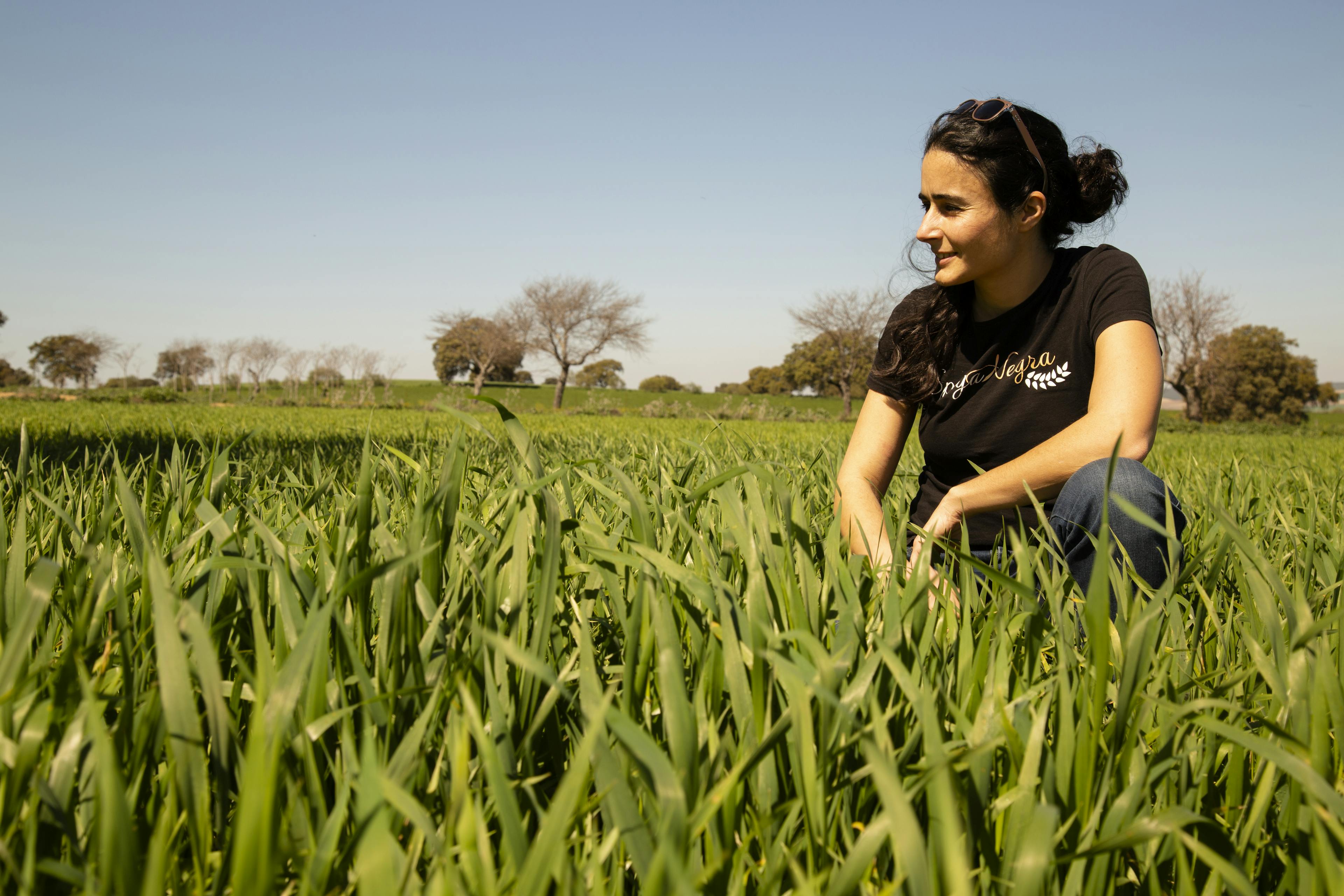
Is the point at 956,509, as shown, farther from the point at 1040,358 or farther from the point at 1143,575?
the point at 1040,358

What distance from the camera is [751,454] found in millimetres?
2420

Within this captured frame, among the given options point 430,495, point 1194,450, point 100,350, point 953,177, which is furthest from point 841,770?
point 100,350

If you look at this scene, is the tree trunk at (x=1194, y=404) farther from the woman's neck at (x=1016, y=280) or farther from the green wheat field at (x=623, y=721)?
the green wheat field at (x=623, y=721)

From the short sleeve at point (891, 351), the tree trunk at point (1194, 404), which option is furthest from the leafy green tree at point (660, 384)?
the short sleeve at point (891, 351)

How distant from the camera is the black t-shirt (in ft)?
6.19

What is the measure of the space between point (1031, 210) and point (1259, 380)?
181 ft

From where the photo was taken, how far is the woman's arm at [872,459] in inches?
72.7

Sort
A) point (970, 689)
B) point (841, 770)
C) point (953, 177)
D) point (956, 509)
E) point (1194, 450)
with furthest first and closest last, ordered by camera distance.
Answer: point (1194, 450) → point (953, 177) → point (956, 509) → point (970, 689) → point (841, 770)

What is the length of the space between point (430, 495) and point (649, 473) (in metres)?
1.45

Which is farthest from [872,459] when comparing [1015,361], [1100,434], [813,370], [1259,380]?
[813,370]

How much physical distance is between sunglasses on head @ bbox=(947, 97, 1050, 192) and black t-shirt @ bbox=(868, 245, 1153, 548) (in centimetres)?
27

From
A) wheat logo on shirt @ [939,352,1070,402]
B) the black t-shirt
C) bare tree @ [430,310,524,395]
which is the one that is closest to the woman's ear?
the black t-shirt

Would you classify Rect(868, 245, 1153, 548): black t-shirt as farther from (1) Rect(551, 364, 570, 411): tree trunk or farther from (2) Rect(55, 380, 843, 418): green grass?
(1) Rect(551, 364, 570, 411): tree trunk

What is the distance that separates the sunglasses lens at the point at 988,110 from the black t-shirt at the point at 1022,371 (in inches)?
17.4
